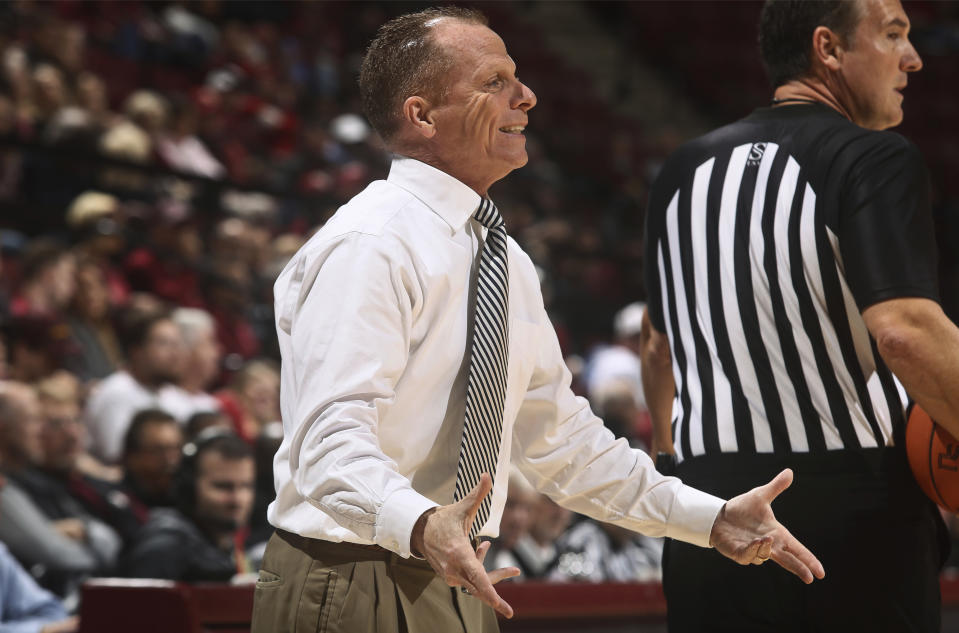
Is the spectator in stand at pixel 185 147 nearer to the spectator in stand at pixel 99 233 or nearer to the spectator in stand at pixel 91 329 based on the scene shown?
the spectator in stand at pixel 99 233

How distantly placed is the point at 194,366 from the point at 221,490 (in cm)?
186

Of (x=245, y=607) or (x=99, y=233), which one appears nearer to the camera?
(x=245, y=607)

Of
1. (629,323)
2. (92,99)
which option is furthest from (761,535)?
(629,323)

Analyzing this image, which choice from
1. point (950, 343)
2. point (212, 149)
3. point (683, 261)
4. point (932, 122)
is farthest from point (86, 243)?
point (932, 122)

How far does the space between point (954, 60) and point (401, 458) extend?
41.5 feet

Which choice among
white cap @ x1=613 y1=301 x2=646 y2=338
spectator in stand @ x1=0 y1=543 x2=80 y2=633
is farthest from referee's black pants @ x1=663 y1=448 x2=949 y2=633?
white cap @ x1=613 y1=301 x2=646 y2=338

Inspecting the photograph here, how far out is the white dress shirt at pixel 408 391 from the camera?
60.8 inches

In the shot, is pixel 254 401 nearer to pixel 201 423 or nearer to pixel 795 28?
pixel 201 423

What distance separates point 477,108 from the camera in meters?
1.90

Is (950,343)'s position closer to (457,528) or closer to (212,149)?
(457,528)

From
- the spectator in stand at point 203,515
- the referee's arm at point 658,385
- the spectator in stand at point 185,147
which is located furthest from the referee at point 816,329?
the spectator in stand at point 185,147

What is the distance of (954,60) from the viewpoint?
42.2ft

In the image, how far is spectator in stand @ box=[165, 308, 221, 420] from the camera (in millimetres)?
5359

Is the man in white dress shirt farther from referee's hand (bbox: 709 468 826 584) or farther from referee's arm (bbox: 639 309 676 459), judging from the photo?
referee's arm (bbox: 639 309 676 459)
